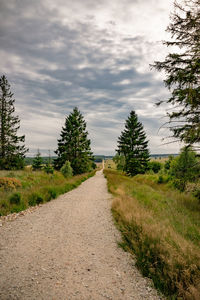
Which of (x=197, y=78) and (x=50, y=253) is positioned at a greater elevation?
(x=197, y=78)

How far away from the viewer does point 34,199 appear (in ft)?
27.8

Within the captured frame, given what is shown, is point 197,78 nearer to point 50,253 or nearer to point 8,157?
point 50,253

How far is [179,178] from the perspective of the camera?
8.05 meters

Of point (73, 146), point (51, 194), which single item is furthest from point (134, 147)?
point (51, 194)

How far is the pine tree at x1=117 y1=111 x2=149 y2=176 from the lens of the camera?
3209cm

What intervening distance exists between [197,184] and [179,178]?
808mm

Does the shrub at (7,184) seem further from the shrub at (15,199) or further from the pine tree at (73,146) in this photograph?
the pine tree at (73,146)

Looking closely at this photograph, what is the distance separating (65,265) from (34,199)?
19.9 feet

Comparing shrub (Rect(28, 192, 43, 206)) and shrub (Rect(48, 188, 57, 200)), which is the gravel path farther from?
shrub (Rect(48, 188, 57, 200))

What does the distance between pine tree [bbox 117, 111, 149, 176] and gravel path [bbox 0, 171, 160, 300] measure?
2748 centimetres

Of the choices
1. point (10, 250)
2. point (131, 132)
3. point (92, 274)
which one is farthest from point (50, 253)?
point (131, 132)

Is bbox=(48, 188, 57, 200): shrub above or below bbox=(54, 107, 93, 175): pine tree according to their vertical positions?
below

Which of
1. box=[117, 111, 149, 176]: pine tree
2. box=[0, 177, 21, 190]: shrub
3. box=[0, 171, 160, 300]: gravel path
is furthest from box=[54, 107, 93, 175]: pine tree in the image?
box=[0, 171, 160, 300]: gravel path

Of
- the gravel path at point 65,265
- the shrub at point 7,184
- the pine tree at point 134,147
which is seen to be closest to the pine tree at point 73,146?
the pine tree at point 134,147
